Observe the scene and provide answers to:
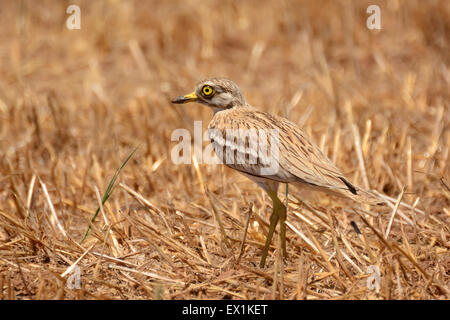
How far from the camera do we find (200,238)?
3.49m

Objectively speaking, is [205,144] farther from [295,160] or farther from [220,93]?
[295,160]

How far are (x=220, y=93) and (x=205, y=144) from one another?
166 centimetres

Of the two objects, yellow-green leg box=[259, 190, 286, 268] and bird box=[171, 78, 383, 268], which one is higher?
bird box=[171, 78, 383, 268]

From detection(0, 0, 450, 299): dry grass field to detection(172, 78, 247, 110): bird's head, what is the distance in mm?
582

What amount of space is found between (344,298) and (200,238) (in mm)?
911

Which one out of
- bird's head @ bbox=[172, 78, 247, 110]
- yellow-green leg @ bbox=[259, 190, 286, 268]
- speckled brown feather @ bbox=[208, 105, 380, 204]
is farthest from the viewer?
bird's head @ bbox=[172, 78, 247, 110]

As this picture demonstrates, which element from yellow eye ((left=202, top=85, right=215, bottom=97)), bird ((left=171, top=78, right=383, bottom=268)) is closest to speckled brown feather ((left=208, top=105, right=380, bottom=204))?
bird ((left=171, top=78, right=383, bottom=268))

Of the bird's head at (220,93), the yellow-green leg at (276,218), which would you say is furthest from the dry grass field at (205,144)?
the bird's head at (220,93)

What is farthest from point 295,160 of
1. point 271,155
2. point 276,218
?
point 276,218

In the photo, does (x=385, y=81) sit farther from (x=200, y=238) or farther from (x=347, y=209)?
(x=200, y=238)

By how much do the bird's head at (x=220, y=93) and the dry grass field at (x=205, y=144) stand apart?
22.9 inches

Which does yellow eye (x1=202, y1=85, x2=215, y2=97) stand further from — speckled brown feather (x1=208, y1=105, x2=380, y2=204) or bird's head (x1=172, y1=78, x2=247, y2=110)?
speckled brown feather (x1=208, y1=105, x2=380, y2=204)

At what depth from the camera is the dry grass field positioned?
3154mm
